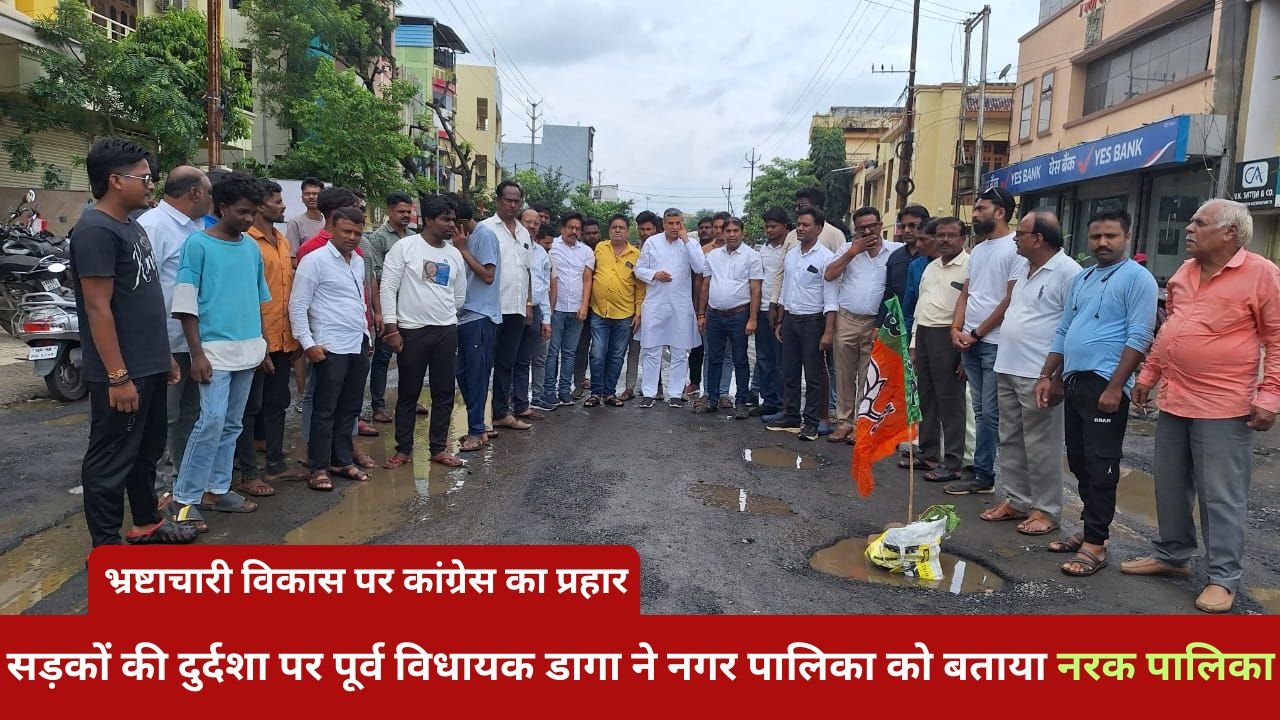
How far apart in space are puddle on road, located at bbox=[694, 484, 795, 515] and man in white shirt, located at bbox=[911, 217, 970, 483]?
1.39 m

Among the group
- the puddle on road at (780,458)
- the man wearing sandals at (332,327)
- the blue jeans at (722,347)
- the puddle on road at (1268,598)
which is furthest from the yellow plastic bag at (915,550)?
the blue jeans at (722,347)

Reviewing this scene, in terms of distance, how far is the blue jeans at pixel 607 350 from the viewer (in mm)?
8344

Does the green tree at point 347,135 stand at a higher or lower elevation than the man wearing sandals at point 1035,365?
higher

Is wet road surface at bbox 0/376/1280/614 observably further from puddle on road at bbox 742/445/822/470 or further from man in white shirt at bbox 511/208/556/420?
man in white shirt at bbox 511/208/556/420

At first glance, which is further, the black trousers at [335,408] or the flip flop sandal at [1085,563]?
the black trousers at [335,408]

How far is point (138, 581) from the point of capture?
352cm

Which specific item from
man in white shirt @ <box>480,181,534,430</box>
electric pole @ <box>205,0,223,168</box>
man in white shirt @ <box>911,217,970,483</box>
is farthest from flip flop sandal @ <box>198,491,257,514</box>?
electric pole @ <box>205,0,223,168</box>

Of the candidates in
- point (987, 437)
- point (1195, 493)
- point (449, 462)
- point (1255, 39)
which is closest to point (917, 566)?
point (1195, 493)

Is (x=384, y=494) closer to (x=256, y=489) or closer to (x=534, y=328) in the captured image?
(x=256, y=489)

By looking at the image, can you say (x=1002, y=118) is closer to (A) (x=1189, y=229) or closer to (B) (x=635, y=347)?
(B) (x=635, y=347)

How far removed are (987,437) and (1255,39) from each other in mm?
12148

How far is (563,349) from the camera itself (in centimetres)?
823

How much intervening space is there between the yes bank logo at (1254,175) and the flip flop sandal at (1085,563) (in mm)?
11397

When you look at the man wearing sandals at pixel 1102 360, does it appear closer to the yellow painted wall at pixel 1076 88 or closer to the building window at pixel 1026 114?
the yellow painted wall at pixel 1076 88
